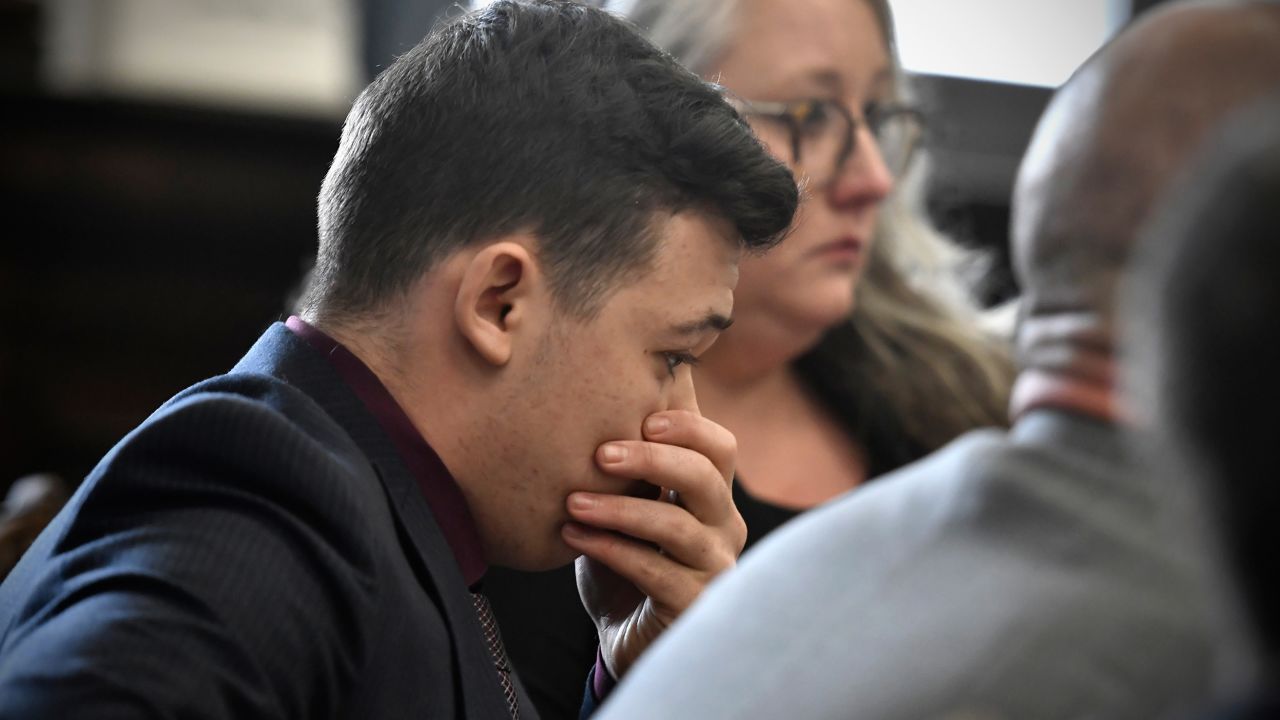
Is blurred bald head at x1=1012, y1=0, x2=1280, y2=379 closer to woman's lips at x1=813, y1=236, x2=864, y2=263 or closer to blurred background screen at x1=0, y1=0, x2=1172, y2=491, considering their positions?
woman's lips at x1=813, y1=236, x2=864, y2=263

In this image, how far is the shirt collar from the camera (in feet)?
4.07

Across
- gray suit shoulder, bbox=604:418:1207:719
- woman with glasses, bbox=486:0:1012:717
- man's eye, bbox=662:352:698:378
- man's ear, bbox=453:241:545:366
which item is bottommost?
woman with glasses, bbox=486:0:1012:717

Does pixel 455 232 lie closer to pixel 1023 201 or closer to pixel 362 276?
pixel 362 276

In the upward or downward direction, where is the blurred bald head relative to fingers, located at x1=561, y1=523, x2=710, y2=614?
upward

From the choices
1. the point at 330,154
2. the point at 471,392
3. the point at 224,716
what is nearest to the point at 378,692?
the point at 224,716

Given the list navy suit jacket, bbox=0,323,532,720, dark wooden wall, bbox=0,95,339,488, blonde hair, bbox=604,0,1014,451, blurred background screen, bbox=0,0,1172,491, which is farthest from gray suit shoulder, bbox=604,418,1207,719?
dark wooden wall, bbox=0,95,339,488

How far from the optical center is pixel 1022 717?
538 mm

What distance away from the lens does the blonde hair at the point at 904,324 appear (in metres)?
2.10

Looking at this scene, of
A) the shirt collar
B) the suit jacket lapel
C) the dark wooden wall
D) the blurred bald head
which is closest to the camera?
the blurred bald head

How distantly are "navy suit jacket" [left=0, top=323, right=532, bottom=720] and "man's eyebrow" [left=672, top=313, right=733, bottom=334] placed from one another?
0.31 metres

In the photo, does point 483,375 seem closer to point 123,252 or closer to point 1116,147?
point 1116,147

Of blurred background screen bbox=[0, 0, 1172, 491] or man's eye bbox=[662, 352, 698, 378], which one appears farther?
blurred background screen bbox=[0, 0, 1172, 491]

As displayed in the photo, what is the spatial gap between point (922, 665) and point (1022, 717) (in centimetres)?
4

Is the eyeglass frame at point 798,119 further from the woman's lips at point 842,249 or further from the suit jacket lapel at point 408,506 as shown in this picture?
the suit jacket lapel at point 408,506
